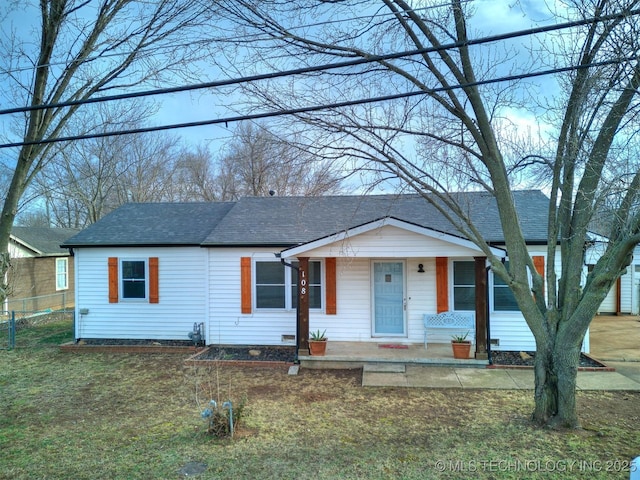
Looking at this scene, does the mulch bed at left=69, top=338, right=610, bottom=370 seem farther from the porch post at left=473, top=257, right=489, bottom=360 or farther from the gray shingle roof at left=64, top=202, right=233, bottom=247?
the gray shingle roof at left=64, top=202, right=233, bottom=247

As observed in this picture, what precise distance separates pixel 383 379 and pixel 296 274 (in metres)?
3.73

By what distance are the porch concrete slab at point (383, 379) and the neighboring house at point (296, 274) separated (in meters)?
1.83

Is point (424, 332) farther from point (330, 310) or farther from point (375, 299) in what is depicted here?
point (330, 310)

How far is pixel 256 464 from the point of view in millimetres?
4680

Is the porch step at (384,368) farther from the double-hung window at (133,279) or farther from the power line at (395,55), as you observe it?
the double-hung window at (133,279)

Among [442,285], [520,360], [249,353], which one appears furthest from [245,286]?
[520,360]

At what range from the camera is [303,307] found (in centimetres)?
919

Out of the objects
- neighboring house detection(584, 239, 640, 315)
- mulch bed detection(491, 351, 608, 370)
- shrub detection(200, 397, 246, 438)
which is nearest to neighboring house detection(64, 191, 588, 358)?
mulch bed detection(491, 351, 608, 370)

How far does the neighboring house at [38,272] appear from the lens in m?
17.8

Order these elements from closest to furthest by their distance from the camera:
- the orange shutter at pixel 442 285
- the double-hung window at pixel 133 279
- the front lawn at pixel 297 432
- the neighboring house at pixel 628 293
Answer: the front lawn at pixel 297 432 < the orange shutter at pixel 442 285 < the double-hung window at pixel 133 279 < the neighboring house at pixel 628 293

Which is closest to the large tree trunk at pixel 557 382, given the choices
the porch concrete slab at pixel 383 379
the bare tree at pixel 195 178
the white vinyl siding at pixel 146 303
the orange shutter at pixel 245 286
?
the porch concrete slab at pixel 383 379

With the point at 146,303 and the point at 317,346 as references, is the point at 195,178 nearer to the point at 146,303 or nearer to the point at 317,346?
the point at 146,303

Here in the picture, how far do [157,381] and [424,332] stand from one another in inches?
238

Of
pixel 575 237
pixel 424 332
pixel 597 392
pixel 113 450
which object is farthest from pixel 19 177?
pixel 597 392
